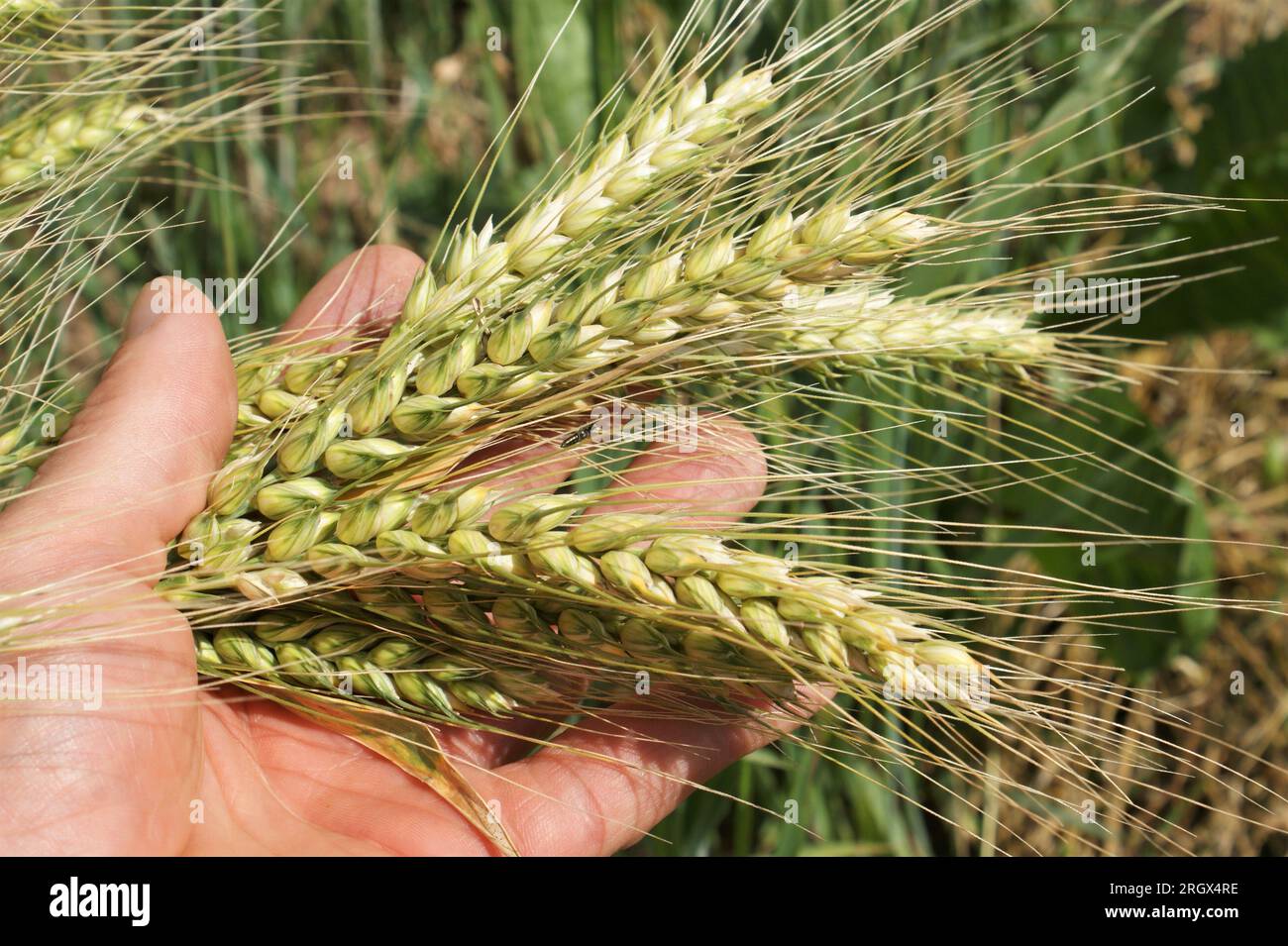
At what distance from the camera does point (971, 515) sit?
73.8 inches

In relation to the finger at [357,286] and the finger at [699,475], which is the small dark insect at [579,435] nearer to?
the finger at [699,475]

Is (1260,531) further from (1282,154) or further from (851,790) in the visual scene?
(851,790)

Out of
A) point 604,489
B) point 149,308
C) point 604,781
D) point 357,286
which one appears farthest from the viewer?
point 357,286

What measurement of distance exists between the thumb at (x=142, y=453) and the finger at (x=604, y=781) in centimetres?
49

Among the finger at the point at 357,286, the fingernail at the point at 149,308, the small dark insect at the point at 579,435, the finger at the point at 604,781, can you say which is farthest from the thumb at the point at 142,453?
the finger at the point at 604,781

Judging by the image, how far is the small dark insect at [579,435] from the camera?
1.00 meters

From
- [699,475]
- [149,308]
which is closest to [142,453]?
[149,308]

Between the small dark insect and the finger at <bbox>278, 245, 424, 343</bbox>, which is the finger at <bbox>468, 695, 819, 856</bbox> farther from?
the finger at <bbox>278, 245, 424, 343</bbox>

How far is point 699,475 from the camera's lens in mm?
1309

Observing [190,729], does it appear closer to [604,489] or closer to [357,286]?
[604,489]

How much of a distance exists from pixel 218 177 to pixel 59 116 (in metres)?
0.28

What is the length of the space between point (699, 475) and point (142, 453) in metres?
0.65

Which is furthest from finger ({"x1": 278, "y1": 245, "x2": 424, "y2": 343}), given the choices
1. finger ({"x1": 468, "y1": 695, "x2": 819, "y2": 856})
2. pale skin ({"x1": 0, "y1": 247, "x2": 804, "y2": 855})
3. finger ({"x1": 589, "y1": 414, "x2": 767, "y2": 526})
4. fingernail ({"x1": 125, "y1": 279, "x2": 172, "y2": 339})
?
finger ({"x1": 468, "y1": 695, "x2": 819, "y2": 856})
